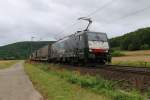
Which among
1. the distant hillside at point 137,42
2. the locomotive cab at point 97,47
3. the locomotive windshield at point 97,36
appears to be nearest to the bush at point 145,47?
the distant hillside at point 137,42

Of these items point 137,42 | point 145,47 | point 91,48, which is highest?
point 137,42

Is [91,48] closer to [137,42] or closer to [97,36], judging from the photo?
[97,36]

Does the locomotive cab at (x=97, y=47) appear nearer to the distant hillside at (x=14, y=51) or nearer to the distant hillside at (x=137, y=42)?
the distant hillside at (x=137, y=42)

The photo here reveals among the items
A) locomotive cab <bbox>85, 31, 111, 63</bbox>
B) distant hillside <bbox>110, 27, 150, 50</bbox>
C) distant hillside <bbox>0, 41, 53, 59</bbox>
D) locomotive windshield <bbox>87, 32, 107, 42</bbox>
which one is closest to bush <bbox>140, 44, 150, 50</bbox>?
distant hillside <bbox>110, 27, 150, 50</bbox>

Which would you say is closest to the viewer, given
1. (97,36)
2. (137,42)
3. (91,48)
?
(91,48)

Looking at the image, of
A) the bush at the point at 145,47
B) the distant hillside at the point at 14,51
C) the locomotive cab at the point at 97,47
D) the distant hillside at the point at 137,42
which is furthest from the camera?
the distant hillside at the point at 14,51

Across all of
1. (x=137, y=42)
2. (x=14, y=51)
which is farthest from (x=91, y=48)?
(x=14, y=51)

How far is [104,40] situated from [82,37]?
1885 mm

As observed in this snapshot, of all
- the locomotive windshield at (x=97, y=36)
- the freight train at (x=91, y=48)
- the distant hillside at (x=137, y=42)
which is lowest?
the freight train at (x=91, y=48)

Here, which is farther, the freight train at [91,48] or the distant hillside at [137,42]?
the distant hillside at [137,42]

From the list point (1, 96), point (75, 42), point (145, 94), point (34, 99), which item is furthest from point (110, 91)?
point (75, 42)

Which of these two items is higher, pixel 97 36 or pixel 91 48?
pixel 97 36

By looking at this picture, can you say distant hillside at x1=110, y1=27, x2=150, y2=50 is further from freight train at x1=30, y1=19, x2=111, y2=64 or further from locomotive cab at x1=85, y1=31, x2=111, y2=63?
locomotive cab at x1=85, y1=31, x2=111, y2=63

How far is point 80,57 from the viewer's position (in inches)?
1110
